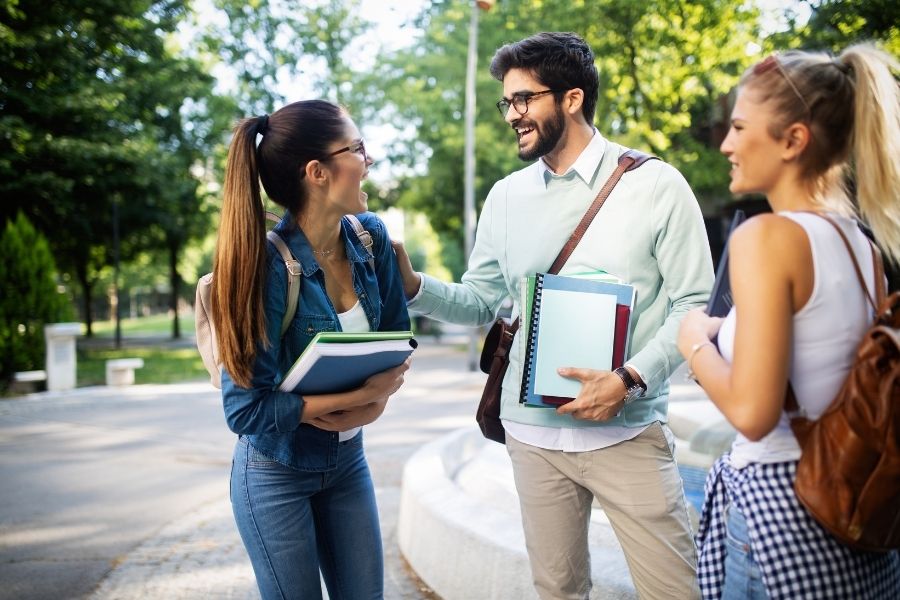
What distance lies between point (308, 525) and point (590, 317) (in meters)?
0.99

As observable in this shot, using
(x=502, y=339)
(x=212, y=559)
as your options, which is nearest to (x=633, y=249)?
(x=502, y=339)

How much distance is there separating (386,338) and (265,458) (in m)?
Answer: 0.52

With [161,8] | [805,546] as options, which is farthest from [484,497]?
[161,8]

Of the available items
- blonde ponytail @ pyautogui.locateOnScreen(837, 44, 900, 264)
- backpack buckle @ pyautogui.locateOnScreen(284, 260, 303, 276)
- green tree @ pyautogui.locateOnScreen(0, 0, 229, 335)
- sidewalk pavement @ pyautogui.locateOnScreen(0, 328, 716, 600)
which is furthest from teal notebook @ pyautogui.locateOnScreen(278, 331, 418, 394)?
green tree @ pyautogui.locateOnScreen(0, 0, 229, 335)

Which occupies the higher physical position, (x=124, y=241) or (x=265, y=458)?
(x=124, y=241)

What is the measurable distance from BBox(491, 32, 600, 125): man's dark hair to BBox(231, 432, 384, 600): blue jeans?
1248 millimetres

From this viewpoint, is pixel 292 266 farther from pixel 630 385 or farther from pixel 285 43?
pixel 285 43

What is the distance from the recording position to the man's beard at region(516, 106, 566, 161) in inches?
99.7

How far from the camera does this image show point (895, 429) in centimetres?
139

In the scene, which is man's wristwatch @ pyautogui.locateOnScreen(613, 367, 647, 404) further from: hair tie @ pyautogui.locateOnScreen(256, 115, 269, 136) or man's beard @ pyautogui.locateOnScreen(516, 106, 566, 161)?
hair tie @ pyautogui.locateOnScreen(256, 115, 269, 136)

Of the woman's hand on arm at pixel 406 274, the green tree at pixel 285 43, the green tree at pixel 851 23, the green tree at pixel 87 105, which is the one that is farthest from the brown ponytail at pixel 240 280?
the green tree at pixel 285 43

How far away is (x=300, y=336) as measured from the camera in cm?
225

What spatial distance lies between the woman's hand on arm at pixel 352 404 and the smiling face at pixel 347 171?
494mm

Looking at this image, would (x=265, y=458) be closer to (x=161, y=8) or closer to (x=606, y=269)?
(x=606, y=269)
